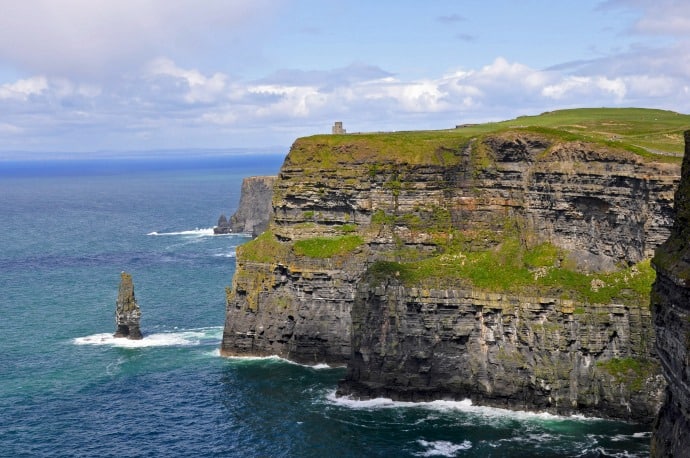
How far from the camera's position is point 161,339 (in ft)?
331

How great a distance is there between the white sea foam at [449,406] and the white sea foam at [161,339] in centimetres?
2469

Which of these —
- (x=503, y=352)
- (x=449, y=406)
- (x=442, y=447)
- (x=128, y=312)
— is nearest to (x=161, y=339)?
(x=128, y=312)

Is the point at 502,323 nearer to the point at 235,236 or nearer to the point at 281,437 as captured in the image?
the point at 281,437

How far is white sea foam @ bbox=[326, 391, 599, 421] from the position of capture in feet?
244

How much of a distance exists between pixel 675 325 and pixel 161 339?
233 ft

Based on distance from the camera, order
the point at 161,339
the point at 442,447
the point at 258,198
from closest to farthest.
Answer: the point at 442,447 → the point at 161,339 → the point at 258,198

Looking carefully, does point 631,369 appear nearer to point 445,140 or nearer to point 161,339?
point 445,140

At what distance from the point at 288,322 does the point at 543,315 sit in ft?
93.8

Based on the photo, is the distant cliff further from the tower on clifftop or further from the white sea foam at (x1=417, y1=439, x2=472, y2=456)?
the white sea foam at (x1=417, y1=439, x2=472, y2=456)

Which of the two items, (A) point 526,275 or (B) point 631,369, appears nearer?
(B) point 631,369

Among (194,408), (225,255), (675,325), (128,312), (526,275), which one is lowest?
(194,408)

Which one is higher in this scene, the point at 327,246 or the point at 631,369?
the point at 327,246

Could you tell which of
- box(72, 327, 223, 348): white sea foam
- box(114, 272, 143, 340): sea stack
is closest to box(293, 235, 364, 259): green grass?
box(72, 327, 223, 348): white sea foam

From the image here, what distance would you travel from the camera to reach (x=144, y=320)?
11000cm
